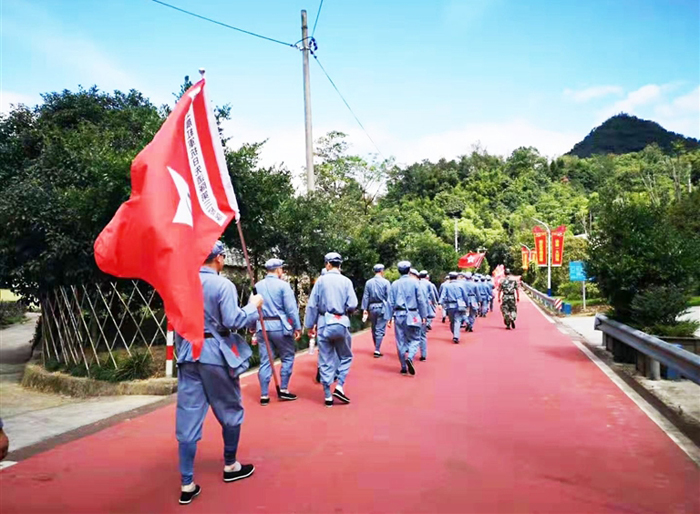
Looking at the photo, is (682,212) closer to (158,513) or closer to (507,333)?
(507,333)

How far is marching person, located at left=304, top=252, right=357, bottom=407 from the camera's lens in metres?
7.21

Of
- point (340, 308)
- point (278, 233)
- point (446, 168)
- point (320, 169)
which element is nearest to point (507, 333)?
point (278, 233)

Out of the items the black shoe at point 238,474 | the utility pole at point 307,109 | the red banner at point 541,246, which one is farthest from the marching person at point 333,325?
the red banner at point 541,246

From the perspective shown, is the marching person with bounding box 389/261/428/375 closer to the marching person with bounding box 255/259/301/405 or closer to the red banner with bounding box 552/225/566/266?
the marching person with bounding box 255/259/301/405

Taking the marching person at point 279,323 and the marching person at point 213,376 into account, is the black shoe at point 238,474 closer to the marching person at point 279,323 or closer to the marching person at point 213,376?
the marching person at point 213,376

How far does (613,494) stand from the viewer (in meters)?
4.26

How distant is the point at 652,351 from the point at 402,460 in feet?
15.8

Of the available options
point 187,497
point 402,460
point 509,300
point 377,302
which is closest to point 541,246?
point 509,300

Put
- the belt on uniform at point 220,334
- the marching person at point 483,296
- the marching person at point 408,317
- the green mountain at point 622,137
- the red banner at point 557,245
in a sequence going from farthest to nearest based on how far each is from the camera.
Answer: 1. the green mountain at point 622,137
2. the red banner at point 557,245
3. the marching person at point 483,296
4. the marching person at point 408,317
5. the belt on uniform at point 220,334

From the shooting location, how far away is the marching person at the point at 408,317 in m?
9.45

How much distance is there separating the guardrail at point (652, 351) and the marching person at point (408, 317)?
3.25 metres

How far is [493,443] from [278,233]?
9789 mm

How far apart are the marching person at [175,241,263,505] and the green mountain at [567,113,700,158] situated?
150 m

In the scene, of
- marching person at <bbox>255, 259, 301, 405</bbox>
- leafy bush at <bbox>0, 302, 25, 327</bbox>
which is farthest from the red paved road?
leafy bush at <bbox>0, 302, 25, 327</bbox>
